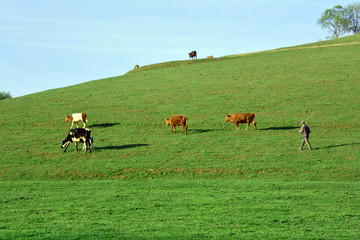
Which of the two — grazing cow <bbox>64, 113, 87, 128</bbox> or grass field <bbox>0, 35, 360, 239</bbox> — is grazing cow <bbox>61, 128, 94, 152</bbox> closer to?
grass field <bbox>0, 35, 360, 239</bbox>

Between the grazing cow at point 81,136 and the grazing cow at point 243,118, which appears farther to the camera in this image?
the grazing cow at point 243,118

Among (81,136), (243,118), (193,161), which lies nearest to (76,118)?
(81,136)

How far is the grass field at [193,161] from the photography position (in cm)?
1262

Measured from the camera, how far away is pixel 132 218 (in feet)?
43.5

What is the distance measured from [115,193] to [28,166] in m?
10.1

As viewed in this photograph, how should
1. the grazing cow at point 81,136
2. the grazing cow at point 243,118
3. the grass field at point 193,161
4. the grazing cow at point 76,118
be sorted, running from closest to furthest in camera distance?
the grass field at point 193,161
the grazing cow at point 81,136
the grazing cow at point 243,118
the grazing cow at point 76,118

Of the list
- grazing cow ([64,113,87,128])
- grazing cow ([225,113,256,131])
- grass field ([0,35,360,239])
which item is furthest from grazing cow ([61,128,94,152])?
grazing cow ([225,113,256,131])

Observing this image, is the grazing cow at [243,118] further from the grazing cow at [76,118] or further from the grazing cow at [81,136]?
the grazing cow at [76,118]

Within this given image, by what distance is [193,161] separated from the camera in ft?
81.1

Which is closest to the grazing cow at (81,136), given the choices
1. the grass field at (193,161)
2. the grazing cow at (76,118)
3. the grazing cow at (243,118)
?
the grass field at (193,161)

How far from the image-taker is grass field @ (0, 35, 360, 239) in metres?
12.6

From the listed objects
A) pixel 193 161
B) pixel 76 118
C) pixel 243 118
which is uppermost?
pixel 76 118

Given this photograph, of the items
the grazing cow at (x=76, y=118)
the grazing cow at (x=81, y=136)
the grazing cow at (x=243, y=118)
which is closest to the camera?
the grazing cow at (x=81, y=136)

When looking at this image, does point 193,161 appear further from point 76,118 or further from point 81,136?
point 76,118
